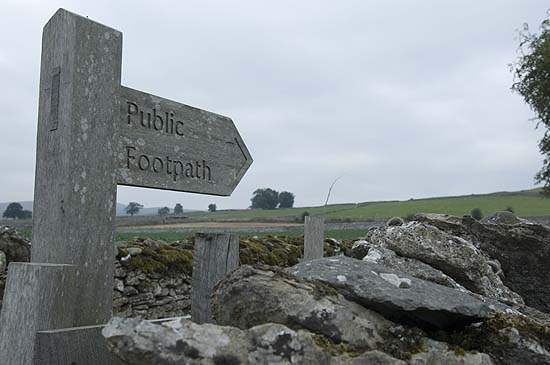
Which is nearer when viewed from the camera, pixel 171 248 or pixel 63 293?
pixel 63 293

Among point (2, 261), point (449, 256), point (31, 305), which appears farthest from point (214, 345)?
point (2, 261)

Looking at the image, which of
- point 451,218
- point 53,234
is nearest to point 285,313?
point 53,234

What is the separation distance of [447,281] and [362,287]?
1.56 metres

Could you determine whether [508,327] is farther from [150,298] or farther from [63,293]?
[150,298]

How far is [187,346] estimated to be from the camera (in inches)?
95.6

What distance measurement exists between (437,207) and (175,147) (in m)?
54.0

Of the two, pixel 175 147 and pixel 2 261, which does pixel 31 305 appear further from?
pixel 2 261

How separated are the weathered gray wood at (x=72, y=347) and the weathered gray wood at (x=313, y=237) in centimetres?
401

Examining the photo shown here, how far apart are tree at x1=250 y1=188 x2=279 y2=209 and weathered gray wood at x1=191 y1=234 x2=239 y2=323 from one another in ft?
233

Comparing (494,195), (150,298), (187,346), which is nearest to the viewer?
(187,346)

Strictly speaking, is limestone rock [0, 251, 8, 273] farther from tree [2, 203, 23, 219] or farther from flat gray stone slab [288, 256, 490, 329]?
tree [2, 203, 23, 219]

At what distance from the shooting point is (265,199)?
76.8m

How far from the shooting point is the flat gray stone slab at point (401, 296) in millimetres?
3123

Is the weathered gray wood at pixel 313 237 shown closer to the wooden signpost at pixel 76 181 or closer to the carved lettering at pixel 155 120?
the carved lettering at pixel 155 120
